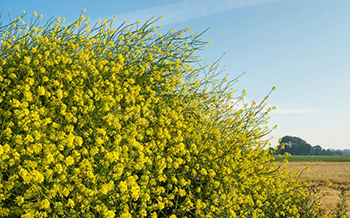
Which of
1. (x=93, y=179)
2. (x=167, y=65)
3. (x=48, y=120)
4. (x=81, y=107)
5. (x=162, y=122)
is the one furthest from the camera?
(x=167, y=65)

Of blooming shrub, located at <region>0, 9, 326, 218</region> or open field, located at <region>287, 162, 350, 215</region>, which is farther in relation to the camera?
open field, located at <region>287, 162, 350, 215</region>

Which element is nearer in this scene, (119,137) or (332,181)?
(119,137)

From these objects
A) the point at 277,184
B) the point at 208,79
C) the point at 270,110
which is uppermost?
the point at 208,79

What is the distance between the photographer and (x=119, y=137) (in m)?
3.94

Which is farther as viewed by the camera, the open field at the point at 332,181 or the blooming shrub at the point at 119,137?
the open field at the point at 332,181

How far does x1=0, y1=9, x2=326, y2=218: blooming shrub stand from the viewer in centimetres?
351

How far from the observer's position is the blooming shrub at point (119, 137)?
351 centimetres

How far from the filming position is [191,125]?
5.42 metres

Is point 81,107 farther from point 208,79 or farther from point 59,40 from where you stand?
point 208,79

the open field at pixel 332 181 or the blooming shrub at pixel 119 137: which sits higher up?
the blooming shrub at pixel 119 137

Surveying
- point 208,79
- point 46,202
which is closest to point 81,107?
point 46,202

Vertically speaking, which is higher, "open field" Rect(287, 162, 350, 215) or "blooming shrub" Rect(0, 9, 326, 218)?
"blooming shrub" Rect(0, 9, 326, 218)

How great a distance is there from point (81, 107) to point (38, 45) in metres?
1.75

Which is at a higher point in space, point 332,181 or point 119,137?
point 119,137
